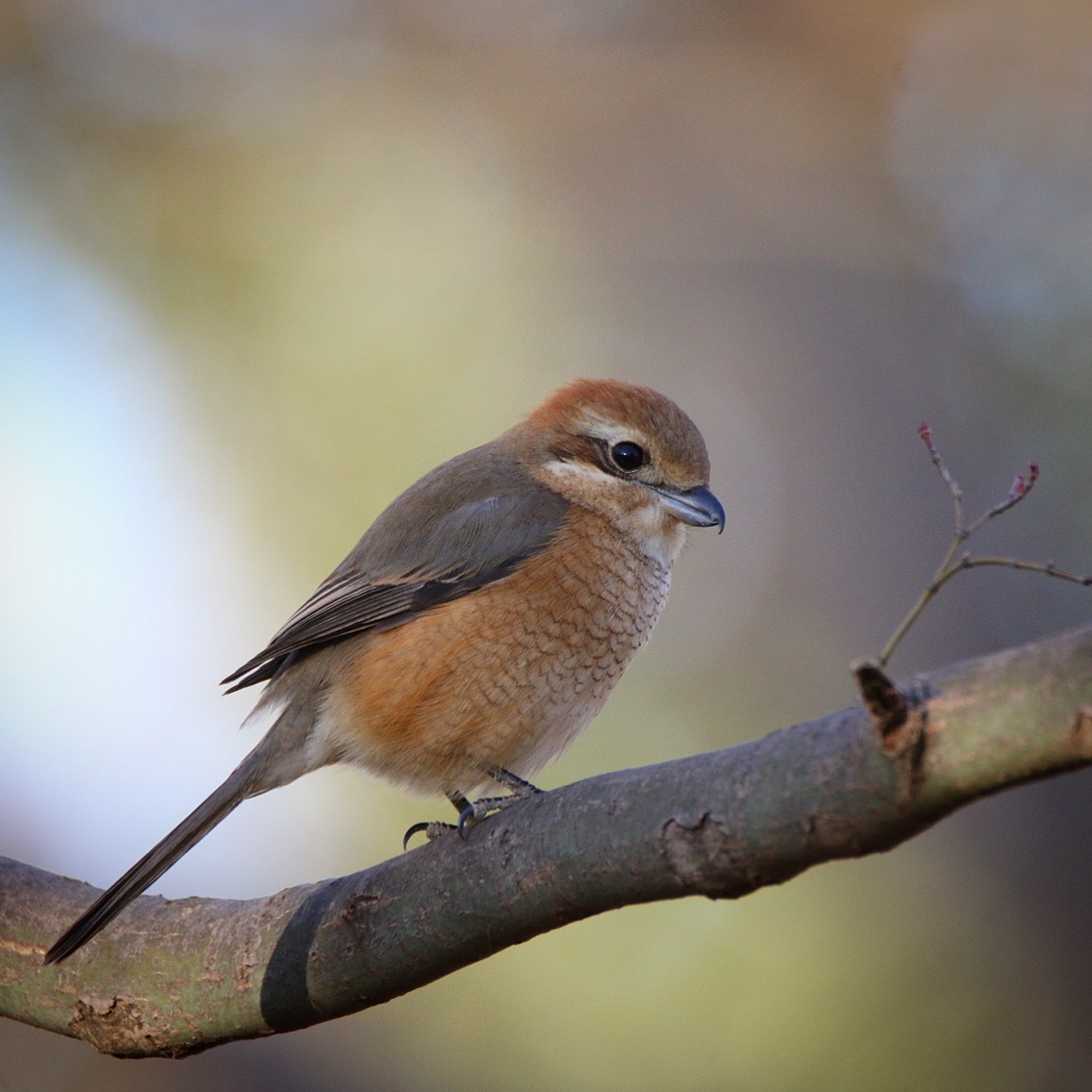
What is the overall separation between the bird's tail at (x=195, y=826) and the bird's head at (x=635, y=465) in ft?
3.78

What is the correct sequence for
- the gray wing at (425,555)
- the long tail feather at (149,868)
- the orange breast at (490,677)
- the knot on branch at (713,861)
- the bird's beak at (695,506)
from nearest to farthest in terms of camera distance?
the knot on branch at (713,861) < the long tail feather at (149,868) < the orange breast at (490,677) < the gray wing at (425,555) < the bird's beak at (695,506)

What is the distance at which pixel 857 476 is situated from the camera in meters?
4.94

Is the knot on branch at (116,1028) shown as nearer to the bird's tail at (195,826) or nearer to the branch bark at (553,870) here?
the branch bark at (553,870)

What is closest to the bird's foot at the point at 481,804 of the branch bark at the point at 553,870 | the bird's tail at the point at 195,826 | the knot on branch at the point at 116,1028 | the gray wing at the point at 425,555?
the branch bark at the point at 553,870

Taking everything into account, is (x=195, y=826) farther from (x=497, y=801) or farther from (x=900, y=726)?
(x=900, y=726)

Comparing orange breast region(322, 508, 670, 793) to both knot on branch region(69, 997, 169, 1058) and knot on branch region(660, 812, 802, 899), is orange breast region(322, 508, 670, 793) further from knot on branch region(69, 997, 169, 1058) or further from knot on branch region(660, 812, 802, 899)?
knot on branch region(660, 812, 802, 899)

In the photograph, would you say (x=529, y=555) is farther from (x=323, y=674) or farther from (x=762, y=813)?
(x=762, y=813)

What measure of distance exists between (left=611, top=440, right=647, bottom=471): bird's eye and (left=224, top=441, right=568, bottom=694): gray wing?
0.76 feet

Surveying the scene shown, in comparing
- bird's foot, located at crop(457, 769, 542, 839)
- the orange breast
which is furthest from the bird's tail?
bird's foot, located at crop(457, 769, 542, 839)

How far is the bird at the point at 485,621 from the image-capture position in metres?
3.28

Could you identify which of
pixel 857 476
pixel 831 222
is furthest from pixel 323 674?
pixel 831 222

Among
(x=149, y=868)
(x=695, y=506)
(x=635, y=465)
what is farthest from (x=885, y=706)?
(x=635, y=465)

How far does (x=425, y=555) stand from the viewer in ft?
11.6

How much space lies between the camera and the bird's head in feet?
12.1
